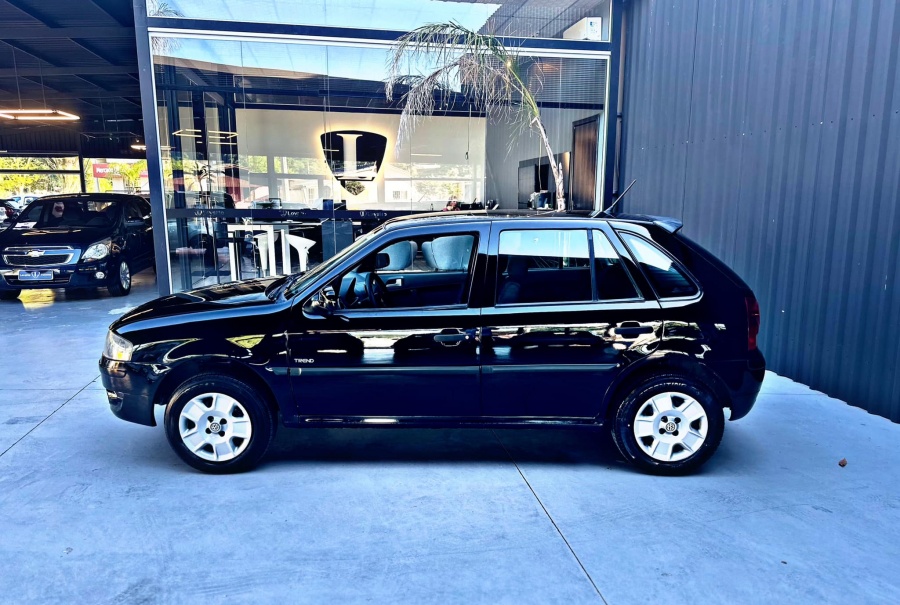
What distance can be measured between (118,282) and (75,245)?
0.93 metres

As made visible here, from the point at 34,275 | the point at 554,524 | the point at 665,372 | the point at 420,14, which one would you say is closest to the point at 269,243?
the point at 34,275

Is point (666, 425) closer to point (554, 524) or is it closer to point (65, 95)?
point (554, 524)

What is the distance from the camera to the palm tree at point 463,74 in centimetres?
761

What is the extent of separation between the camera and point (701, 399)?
12.6 ft

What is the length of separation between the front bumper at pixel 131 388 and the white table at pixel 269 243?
5.57 m

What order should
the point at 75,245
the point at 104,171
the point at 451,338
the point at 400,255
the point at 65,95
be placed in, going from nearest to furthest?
the point at 451,338 < the point at 400,255 < the point at 75,245 < the point at 65,95 < the point at 104,171

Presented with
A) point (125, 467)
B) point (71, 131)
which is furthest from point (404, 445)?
point (71, 131)

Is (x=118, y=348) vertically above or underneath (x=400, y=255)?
underneath

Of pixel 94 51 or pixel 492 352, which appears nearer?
pixel 492 352

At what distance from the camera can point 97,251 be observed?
392 inches

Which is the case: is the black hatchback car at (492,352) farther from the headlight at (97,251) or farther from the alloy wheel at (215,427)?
the headlight at (97,251)

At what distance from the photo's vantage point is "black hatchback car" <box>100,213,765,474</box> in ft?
12.5

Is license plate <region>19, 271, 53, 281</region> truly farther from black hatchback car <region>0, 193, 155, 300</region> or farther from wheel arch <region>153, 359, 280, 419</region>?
wheel arch <region>153, 359, 280, 419</region>

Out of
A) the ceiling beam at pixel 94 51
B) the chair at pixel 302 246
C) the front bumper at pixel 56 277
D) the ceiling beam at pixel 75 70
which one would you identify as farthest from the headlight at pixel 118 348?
the ceiling beam at pixel 75 70
